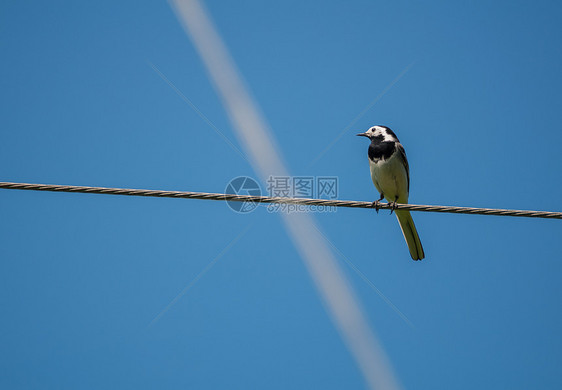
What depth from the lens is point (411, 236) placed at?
20.1 feet

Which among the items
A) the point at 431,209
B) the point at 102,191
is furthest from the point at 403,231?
the point at 102,191

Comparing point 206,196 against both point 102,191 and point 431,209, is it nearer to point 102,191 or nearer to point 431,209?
point 102,191

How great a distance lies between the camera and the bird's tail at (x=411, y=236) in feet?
19.9

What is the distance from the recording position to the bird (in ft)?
20.0

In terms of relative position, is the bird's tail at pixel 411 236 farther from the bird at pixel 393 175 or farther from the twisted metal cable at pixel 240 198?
the twisted metal cable at pixel 240 198

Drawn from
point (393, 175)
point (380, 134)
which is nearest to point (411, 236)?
point (393, 175)

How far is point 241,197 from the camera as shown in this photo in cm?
368

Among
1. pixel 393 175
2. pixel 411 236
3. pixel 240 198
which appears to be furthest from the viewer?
pixel 393 175

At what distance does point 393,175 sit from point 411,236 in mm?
826

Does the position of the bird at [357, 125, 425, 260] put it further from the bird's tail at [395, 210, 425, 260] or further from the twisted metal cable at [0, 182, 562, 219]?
the twisted metal cable at [0, 182, 562, 219]

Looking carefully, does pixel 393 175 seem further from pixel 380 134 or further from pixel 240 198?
pixel 240 198

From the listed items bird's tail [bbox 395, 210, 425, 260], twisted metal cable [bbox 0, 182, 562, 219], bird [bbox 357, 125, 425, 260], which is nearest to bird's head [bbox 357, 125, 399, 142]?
bird [bbox 357, 125, 425, 260]

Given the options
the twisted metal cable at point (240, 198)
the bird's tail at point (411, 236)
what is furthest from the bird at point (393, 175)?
the twisted metal cable at point (240, 198)

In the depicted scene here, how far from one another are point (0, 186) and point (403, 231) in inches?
177
